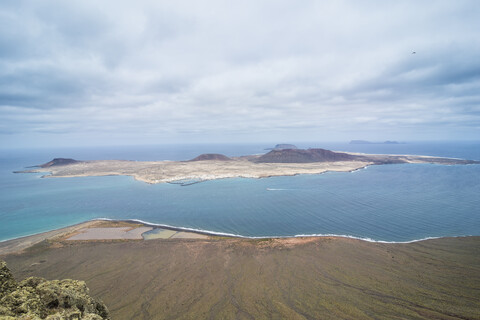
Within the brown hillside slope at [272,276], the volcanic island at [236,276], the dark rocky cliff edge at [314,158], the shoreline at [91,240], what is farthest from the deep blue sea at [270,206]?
the dark rocky cliff edge at [314,158]

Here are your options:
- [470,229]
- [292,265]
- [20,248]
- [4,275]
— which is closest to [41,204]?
[20,248]

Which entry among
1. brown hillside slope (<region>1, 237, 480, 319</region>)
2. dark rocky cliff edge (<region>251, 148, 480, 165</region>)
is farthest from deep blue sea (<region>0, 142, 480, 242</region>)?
dark rocky cliff edge (<region>251, 148, 480, 165</region>)

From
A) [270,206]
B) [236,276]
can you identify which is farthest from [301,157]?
[236,276]

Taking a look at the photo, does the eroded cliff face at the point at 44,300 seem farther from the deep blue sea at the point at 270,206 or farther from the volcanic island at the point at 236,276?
the deep blue sea at the point at 270,206

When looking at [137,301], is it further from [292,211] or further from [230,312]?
[292,211]

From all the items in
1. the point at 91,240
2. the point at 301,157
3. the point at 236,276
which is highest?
the point at 301,157

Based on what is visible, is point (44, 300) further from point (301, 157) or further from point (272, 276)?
point (301, 157)
